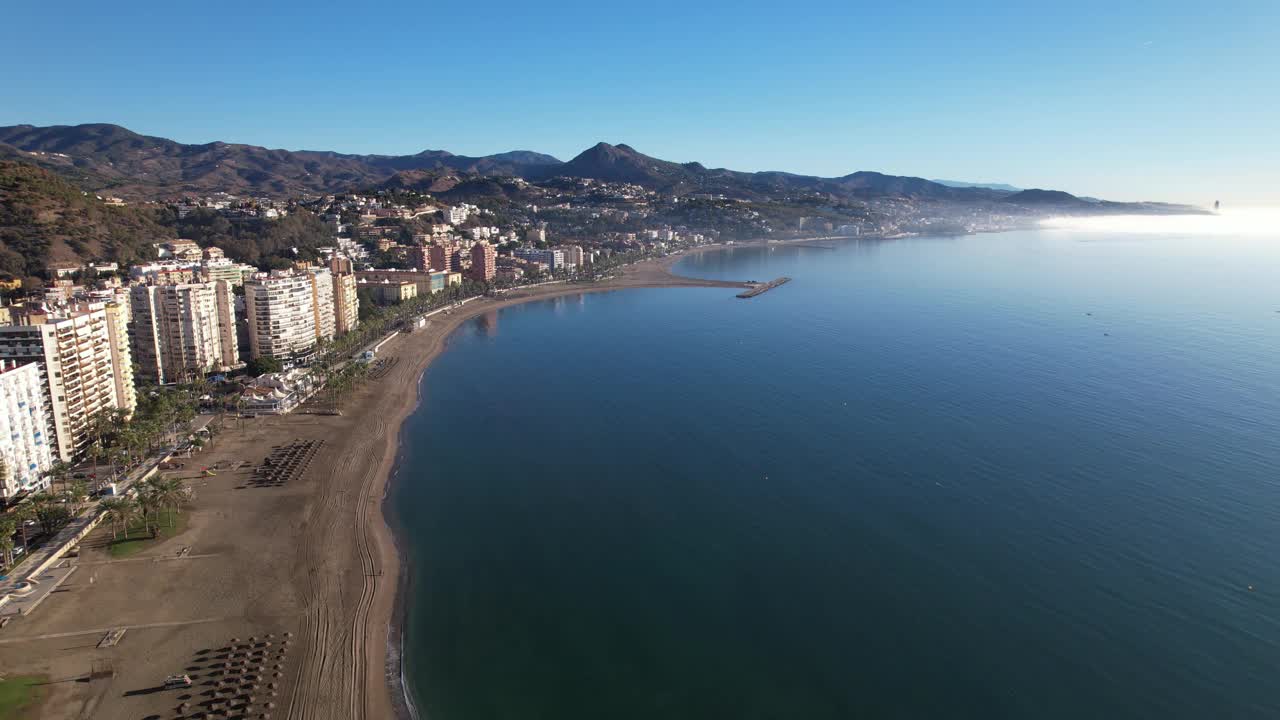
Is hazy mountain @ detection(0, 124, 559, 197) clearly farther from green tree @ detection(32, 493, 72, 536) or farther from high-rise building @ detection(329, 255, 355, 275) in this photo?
green tree @ detection(32, 493, 72, 536)

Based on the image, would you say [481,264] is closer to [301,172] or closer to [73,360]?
[73,360]

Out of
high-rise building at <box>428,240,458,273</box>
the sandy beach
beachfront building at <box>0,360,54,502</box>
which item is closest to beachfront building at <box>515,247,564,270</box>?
high-rise building at <box>428,240,458,273</box>

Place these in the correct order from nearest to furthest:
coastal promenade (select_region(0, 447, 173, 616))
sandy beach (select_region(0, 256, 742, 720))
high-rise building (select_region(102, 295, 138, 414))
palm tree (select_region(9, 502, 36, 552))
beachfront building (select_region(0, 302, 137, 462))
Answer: sandy beach (select_region(0, 256, 742, 720)), coastal promenade (select_region(0, 447, 173, 616)), palm tree (select_region(9, 502, 36, 552)), beachfront building (select_region(0, 302, 137, 462)), high-rise building (select_region(102, 295, 138, 414))

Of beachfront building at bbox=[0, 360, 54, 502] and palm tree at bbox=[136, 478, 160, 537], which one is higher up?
beachfront building at bbox=[0, 360, 54, 502]

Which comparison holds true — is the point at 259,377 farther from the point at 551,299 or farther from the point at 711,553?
the point at 551,299

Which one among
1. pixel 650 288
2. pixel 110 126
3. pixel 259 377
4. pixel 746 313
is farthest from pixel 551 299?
pixel 110 126
